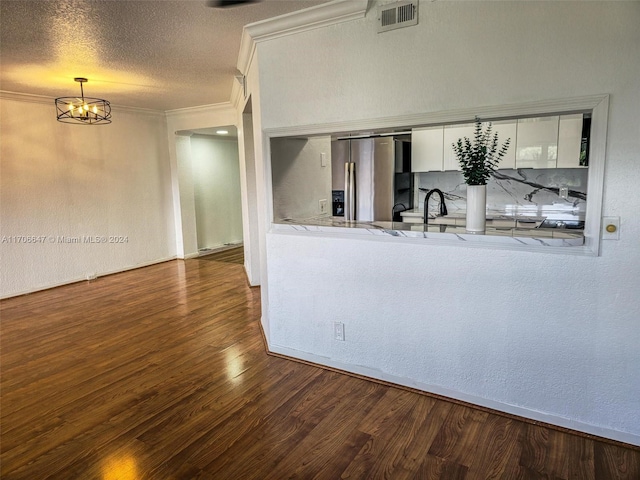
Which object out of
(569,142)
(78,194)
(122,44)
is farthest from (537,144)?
(78,194)

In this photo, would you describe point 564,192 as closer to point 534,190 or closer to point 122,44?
point 534,190

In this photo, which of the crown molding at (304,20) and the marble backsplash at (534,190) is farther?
the marble backsplash at (534,190)

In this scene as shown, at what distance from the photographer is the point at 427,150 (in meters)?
4.37

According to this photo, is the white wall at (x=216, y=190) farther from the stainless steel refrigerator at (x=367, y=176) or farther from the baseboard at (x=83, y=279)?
the stainless steel refrigerator at (x=367, y=176)

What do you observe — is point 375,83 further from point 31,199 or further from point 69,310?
point 31,199

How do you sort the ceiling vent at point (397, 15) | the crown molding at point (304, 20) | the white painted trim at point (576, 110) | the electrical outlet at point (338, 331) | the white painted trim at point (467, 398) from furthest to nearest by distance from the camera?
the electrical outlet at point (338, 331) < the crown molding at point (304, 20) < the ceiling vent at point (397, 15) < the white painted trim at point (467, 398) < the white painted trim at point (576, 110)

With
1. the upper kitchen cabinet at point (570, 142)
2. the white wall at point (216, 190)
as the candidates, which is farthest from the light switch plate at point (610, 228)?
the white wall at point (216, 190)

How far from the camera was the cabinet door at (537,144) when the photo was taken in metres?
3.78

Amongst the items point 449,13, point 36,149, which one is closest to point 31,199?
point 36,149

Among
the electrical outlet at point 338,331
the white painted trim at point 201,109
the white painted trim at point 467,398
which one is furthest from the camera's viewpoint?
the white painted trim at point 201,109

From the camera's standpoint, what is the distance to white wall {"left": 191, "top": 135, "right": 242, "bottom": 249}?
7.58m

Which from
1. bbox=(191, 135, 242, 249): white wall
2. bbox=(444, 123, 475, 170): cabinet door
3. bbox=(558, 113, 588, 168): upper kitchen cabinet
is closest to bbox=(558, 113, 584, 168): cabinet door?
bbox=(558, 113, 588, 168): upper kitchen cabinet

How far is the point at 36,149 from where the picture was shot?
5.13 metres

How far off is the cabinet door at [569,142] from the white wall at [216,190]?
585 centimetres
